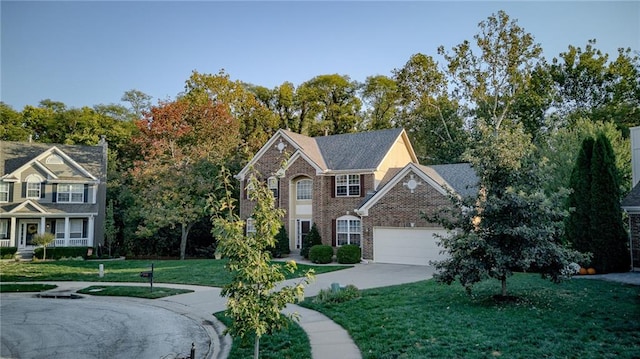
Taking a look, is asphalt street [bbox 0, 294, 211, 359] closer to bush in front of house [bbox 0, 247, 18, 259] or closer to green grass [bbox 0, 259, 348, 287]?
green grass [bbox 0, 259, 348, 287]

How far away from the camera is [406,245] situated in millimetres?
22594

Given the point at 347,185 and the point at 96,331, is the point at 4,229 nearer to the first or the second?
the point at 347,185

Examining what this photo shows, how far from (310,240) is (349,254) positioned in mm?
3301

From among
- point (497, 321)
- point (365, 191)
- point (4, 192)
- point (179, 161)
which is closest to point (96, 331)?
point (497, 321)

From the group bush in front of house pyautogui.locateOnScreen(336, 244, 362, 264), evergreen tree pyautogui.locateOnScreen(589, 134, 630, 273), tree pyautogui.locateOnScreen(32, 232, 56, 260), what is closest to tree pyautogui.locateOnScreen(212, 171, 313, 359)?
evergreen tree pyautogui.locateOnScreen(589, 134, 630, 273)

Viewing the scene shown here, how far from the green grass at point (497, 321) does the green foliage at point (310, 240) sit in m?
12.1

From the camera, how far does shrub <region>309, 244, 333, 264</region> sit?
2394cm

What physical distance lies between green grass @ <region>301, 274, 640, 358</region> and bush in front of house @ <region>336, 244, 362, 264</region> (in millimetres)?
9511

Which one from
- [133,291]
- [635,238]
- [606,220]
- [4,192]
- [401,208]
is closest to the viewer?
[133,291]

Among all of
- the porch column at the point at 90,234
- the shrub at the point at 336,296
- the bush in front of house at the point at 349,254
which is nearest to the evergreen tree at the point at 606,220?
the shrub at the point at 336,296

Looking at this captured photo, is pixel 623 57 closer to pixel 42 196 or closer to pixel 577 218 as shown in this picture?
pixel 577 218

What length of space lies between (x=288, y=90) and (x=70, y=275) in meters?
30.1

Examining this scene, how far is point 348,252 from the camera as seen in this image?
23562 millimetres

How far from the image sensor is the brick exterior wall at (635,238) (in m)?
17.4
